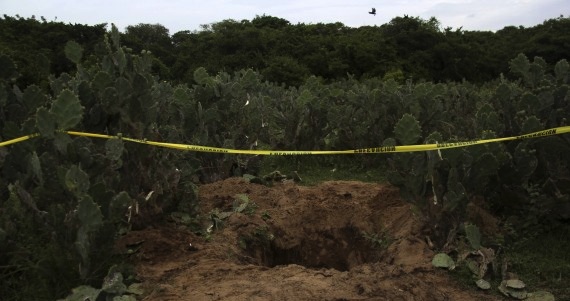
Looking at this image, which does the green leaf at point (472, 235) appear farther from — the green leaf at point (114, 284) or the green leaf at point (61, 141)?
the green leaf at point (61, 141)

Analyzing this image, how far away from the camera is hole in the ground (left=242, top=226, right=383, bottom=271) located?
5.21 m

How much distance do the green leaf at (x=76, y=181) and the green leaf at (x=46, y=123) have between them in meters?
0.46

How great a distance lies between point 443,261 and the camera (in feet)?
13.3

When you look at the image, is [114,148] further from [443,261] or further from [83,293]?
[443,261]

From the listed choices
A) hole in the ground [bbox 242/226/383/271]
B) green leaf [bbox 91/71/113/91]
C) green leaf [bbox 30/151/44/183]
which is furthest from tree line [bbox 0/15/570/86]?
green leaf [bbox 30/151/44/183]

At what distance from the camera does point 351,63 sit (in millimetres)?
32969

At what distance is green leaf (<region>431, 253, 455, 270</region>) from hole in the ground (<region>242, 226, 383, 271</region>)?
1.03 metres

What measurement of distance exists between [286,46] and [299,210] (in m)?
30.9

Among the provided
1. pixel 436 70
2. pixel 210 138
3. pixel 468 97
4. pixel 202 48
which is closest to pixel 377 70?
pixel 436 70

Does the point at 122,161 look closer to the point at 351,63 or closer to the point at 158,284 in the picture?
the point at 158,284

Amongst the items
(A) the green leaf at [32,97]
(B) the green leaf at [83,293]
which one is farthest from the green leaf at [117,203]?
(A) the green leaf at [32,97]

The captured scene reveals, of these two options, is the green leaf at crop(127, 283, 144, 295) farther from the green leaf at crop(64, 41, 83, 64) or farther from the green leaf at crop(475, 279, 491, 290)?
the green leaf at crop(475, 279, 491, 290)

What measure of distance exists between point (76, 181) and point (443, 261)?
2603 mm

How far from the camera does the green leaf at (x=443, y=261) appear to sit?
13.2 feet
